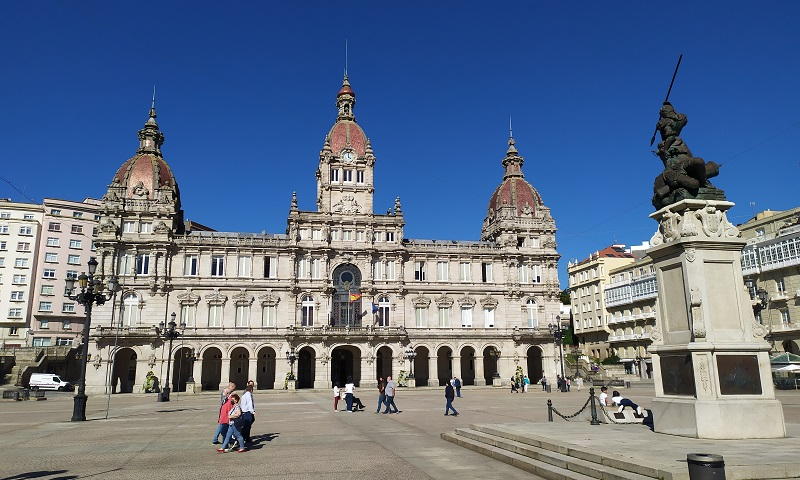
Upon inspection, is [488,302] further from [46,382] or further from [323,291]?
[46,382]

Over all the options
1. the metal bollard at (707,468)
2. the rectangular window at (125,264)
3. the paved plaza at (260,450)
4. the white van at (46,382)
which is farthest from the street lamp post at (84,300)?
the white van at (46,382)

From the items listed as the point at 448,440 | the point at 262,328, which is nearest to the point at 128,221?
the point at 262,328

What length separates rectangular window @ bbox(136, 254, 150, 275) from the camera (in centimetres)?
5669

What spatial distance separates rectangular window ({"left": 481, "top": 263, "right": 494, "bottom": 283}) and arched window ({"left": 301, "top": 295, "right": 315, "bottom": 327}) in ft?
62.5

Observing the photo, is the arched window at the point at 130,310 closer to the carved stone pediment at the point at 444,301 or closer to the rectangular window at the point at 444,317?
the carved stone pediment at the point at 444,301

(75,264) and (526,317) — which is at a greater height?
(75,264)

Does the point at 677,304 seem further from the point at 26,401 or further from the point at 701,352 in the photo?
the point at 26,401

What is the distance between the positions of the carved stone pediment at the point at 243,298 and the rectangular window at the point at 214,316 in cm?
184

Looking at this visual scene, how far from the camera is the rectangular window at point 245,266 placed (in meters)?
59.2

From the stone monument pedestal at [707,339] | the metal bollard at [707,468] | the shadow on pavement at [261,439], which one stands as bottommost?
the shadow on pavement at [261,439]

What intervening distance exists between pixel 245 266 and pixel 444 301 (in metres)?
21.2

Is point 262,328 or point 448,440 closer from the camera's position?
point 448,440

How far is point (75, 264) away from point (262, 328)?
3636 cm

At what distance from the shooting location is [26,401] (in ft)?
129
